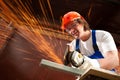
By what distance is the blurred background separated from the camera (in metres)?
4.72

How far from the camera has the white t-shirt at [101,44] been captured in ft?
7.63

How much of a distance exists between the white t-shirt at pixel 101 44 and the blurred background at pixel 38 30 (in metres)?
2.02

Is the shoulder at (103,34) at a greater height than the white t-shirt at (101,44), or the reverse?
the shoulder at (103,34)

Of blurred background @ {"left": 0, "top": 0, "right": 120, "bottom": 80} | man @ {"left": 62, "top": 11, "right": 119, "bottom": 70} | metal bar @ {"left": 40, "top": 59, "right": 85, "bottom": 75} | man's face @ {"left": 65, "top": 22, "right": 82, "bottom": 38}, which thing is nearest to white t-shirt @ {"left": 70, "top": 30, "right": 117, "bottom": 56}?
man @ {"left": 62, "top": 11, "right": 119, "bottom": 70}

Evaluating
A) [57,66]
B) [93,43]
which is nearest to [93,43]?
[93,43]

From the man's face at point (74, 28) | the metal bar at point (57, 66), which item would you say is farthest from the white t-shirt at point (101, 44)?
the metal bar at point (57, 66)

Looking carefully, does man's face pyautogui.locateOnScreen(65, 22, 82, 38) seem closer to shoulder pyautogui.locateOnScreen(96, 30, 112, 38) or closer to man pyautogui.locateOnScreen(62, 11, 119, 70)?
man pyautogui.locateOnScreen(62, 11, 119, 70)

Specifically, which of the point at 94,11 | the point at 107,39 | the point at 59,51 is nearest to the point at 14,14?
the point at 59,51

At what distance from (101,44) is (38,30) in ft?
9.73

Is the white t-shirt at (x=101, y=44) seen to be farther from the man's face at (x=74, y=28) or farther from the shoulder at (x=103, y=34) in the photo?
the man's face at (x=74, y=28)

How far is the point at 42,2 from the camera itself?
15.7ft

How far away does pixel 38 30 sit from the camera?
5246 mm

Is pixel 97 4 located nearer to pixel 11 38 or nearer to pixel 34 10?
pixel 34 10

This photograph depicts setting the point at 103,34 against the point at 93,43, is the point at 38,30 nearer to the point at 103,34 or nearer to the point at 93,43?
the point at 93,43
